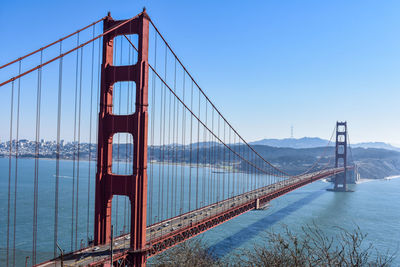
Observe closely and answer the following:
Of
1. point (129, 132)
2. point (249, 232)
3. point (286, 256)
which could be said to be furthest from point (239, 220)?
point (129, 132)

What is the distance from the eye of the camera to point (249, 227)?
34.1m

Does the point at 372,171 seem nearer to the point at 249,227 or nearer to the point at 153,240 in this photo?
Result: the point at 249,227

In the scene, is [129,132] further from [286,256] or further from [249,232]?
[249,232]

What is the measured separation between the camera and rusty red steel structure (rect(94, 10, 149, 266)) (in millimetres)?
14336

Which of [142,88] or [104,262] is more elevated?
[142,88]

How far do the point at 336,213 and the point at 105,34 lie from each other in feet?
132

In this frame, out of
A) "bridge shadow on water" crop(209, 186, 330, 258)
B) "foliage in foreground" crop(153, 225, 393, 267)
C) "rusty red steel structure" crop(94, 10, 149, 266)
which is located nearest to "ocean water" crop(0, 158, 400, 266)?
"bridge shadow on water" crop(209, 186, 330, 258)

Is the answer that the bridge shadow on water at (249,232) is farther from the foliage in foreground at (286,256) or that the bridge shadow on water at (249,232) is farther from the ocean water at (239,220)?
the foliage in foreground at (286,256)

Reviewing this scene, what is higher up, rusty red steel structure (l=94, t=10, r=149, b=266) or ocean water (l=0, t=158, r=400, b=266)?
rusty red steel structure (l=94, t=10, r=149, b=266)

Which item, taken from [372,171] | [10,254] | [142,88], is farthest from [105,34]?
[372,171]

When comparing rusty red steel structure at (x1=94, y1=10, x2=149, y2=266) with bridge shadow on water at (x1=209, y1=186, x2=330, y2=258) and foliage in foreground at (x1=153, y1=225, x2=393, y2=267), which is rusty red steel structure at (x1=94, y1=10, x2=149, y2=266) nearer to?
foliage in foreground at (x1=153, y1=225, x2=393, y2=267)

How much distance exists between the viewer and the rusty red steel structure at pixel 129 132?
47.0 feet

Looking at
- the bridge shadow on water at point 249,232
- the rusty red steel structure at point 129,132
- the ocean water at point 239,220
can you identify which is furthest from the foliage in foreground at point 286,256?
the rusty red steel structure at point 129,132

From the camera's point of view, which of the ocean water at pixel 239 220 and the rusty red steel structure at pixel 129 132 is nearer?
the rusty red steel structure at pixel 129 132
